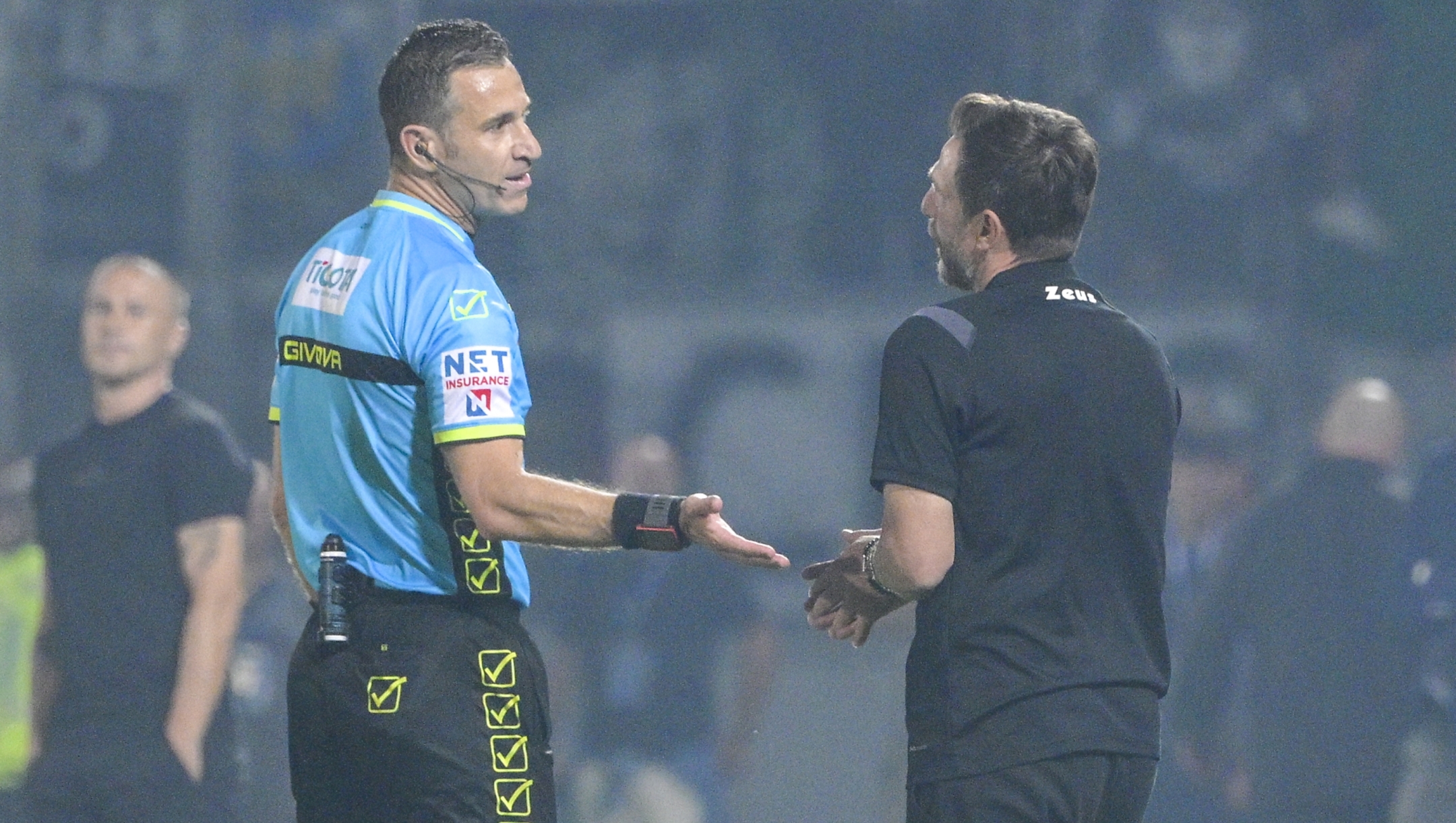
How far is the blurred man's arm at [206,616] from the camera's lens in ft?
17.0

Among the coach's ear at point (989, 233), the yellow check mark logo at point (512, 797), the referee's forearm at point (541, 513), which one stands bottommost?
the yellow check mark logo at point (512, 797)

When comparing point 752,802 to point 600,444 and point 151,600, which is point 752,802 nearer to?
point 600,444

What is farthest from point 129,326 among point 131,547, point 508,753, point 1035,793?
point 1035,793

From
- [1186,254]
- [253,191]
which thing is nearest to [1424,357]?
[1186,254]

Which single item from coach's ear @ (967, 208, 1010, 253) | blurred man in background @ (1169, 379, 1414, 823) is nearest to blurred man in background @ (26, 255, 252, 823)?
coach's ear @ (967, 208, 1010, 253)

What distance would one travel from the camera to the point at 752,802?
9.26 m

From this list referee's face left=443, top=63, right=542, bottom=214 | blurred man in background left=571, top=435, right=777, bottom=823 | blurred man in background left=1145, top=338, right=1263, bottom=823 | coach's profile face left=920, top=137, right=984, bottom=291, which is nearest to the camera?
coach's profile face left=920, top=137, right=984, bottom=291

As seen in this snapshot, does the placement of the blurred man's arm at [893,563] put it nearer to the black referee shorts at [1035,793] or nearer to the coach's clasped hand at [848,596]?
the coach's clasped hand at [848,596]

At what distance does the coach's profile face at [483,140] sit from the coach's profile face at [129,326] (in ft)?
8.90

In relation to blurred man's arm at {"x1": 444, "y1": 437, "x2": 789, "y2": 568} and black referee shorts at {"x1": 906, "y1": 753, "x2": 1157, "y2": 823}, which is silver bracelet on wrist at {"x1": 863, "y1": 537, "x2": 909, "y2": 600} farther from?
black referee shorts at {"x1": 906, "y1": 753, "x2": 1157, "y2": 823}

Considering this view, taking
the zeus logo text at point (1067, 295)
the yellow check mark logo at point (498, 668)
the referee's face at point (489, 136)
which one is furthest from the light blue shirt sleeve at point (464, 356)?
the zeus logo text at point (1067, 295)

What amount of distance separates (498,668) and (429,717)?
0.13 m

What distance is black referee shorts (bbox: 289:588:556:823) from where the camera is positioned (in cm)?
281

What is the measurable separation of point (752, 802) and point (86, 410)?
5.43 m
